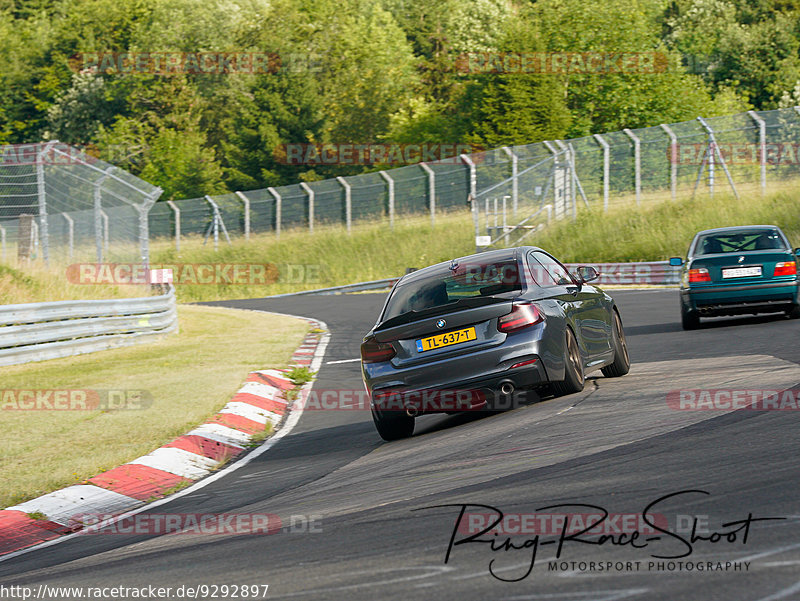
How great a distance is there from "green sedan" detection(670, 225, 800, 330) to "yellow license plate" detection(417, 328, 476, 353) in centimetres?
794

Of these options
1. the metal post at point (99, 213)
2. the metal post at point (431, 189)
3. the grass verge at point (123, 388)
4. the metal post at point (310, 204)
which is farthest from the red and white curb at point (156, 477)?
the metal post at point (310, 204)

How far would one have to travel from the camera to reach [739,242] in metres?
16.5

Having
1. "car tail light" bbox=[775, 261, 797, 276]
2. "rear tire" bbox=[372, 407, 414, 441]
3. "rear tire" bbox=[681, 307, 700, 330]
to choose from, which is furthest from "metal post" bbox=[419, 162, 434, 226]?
"rear tire" bbox=[372, 407, 414, 441]

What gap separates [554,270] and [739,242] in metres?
7.19

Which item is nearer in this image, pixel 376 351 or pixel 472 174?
pixel 376 351

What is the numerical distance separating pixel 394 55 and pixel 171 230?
147ft

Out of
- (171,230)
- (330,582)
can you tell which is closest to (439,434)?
(330,582)

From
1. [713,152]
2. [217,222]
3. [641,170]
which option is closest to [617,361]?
[713,152]

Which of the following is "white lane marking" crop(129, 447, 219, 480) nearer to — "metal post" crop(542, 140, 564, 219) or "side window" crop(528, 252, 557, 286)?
"side window" crop(528, 252, 557, 286)

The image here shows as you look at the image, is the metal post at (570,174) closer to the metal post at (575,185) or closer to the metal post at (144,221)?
the metal post at (575,185)

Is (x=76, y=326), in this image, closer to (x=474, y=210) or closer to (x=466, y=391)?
(x=466, y=391)

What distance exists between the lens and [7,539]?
22.5 ft

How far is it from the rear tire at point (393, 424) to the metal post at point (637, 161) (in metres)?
30.1

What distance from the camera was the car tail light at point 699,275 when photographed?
15805 millimetres
